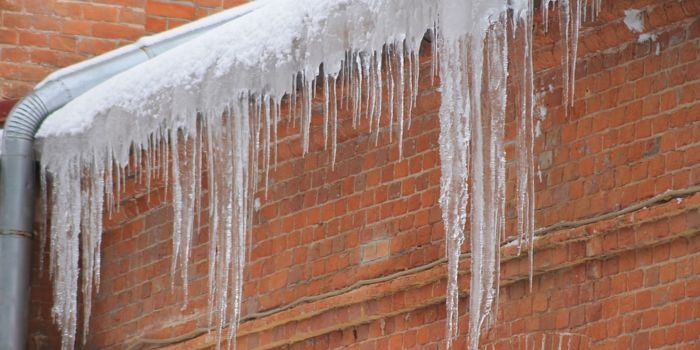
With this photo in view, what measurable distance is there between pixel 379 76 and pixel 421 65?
0.28m

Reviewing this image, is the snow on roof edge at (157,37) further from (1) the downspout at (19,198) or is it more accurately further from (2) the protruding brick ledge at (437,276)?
(2) the protruding brick ledge at (437,276)

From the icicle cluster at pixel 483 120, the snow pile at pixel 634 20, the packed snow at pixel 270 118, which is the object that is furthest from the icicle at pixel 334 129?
the snow pile at pixel 634 20

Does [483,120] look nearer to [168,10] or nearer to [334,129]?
[334,129]

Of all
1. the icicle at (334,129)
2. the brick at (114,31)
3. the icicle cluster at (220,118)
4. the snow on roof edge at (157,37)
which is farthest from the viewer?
the brick at (114,31)

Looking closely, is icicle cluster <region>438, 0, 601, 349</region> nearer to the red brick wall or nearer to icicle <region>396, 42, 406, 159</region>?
icicle <region>396, 42, 406, 159</region>

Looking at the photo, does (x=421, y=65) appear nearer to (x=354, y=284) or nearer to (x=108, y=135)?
(x=354, y=284)

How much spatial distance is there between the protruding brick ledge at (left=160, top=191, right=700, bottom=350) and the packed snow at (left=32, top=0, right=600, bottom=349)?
118 millimetres

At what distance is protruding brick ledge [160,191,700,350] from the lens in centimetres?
539

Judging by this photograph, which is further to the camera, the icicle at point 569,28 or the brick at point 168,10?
the brick at point 168,10

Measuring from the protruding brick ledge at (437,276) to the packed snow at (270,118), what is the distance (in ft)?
0.39

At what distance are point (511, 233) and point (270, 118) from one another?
1.30m

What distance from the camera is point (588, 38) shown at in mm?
5660

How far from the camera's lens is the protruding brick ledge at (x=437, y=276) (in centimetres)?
539

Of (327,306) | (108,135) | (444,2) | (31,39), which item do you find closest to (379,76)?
(444,2)
